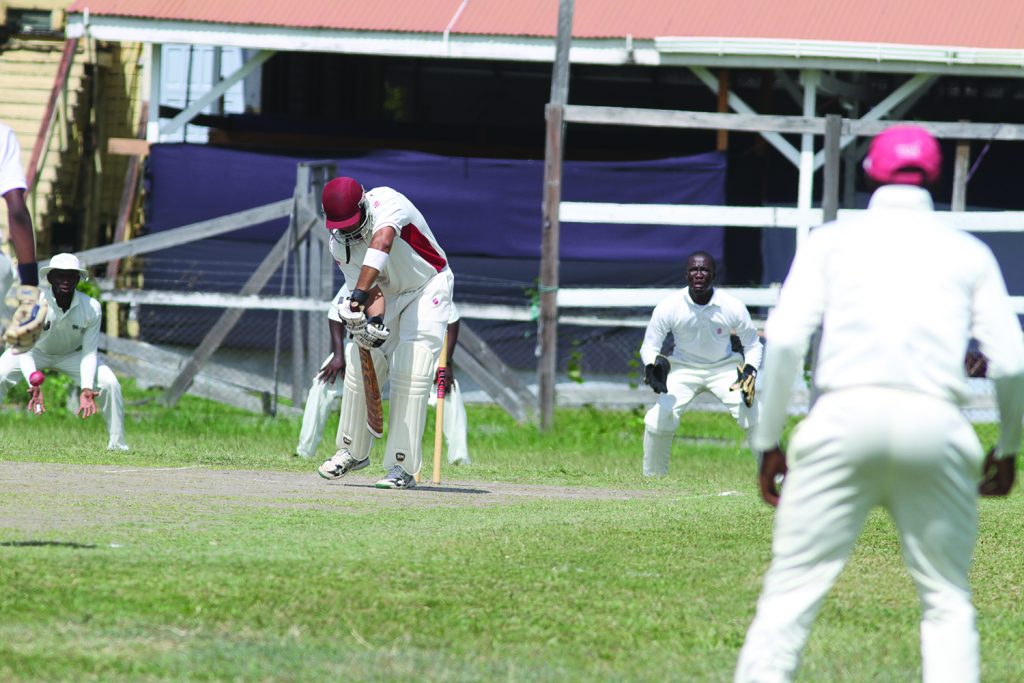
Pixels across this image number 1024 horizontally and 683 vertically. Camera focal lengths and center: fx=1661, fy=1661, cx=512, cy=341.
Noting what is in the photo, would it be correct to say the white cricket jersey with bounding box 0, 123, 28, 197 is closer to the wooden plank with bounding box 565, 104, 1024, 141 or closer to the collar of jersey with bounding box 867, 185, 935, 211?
the collar of jersey with bounding box 867, 185, 935, 211

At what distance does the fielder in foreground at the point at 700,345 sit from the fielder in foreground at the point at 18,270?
7615mm

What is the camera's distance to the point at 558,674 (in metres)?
5.93

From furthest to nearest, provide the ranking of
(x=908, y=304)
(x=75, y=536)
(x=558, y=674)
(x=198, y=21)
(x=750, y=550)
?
(x=198, y=21)
(x=750, y=550)
(x=75, y=536)
(x=558, y=674)
(x=908, y=304)

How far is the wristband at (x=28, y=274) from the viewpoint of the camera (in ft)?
23.8

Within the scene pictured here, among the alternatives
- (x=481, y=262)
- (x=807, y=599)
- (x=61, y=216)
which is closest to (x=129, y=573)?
(x=807, y=599)

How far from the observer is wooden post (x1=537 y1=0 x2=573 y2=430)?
56.4 ft

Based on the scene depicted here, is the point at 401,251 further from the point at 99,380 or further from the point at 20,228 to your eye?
the point at 99,380

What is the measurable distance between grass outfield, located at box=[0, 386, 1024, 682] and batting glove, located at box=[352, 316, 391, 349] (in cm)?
92

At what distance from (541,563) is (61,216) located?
15265mm

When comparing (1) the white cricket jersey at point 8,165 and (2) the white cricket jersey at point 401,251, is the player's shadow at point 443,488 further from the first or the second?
(1) the white cricket jersey at point 8,165

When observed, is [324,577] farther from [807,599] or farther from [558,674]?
[807,599]

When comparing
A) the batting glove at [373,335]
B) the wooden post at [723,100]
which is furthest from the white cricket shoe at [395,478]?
the wooden post at [723,100]

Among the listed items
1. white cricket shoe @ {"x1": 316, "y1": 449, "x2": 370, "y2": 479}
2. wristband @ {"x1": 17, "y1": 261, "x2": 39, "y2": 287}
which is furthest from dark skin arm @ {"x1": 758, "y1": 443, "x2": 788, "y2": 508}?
white cricket shoe @ {"x1": 316, "y1": 449, "x2": 370, "y2": 479}

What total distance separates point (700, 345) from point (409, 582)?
7.69 m
